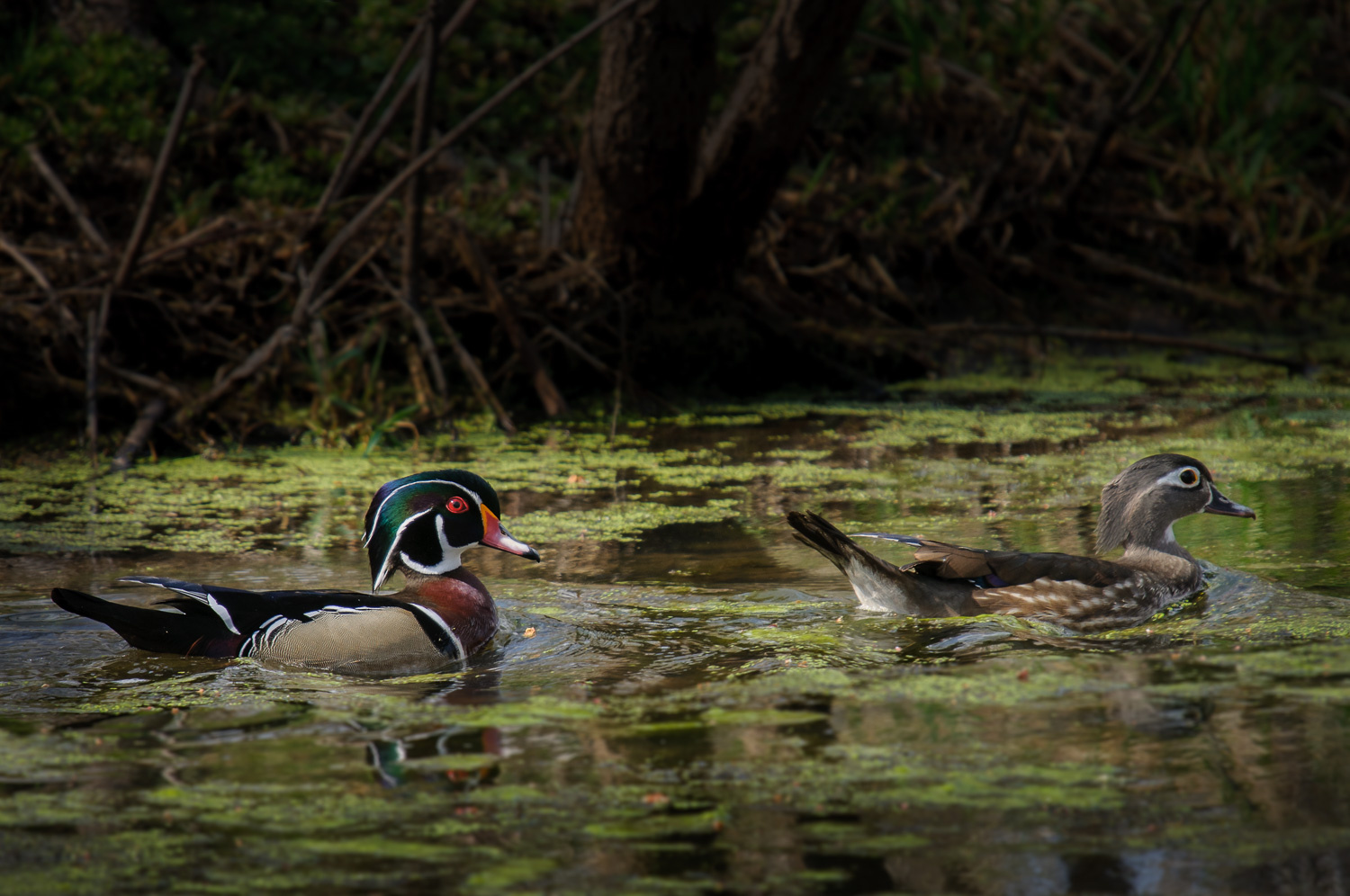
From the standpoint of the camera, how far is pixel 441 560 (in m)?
4.71

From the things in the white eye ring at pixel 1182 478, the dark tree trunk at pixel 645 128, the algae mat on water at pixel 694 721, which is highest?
the dark tree trunk at pixel 645 128

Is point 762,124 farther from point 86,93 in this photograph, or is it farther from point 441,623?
point 441,623

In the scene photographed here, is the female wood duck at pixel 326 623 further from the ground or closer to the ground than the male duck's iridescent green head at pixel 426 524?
closer to the ground

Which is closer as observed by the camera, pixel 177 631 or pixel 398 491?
pixel 177 631

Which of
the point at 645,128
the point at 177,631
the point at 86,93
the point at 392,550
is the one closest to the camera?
the point at 177,631

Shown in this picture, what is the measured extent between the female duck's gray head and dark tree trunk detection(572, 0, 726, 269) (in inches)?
152

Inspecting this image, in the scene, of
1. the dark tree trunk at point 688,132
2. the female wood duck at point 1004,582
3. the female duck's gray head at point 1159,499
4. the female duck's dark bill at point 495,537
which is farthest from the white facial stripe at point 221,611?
the dark tree trunk at point 688,132

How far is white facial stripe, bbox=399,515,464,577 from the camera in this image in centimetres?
469

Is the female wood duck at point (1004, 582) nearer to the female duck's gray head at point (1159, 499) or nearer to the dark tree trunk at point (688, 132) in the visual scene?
the female duck's gray head at point (1159, 499)

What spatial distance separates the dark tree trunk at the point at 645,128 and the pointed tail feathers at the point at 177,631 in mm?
4570

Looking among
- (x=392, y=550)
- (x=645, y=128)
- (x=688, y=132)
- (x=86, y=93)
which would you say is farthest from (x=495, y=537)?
(x=86, y=93)

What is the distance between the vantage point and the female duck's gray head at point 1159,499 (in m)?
5.27

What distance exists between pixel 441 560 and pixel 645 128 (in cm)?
440

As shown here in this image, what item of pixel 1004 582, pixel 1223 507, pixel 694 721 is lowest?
pixel 694 721
